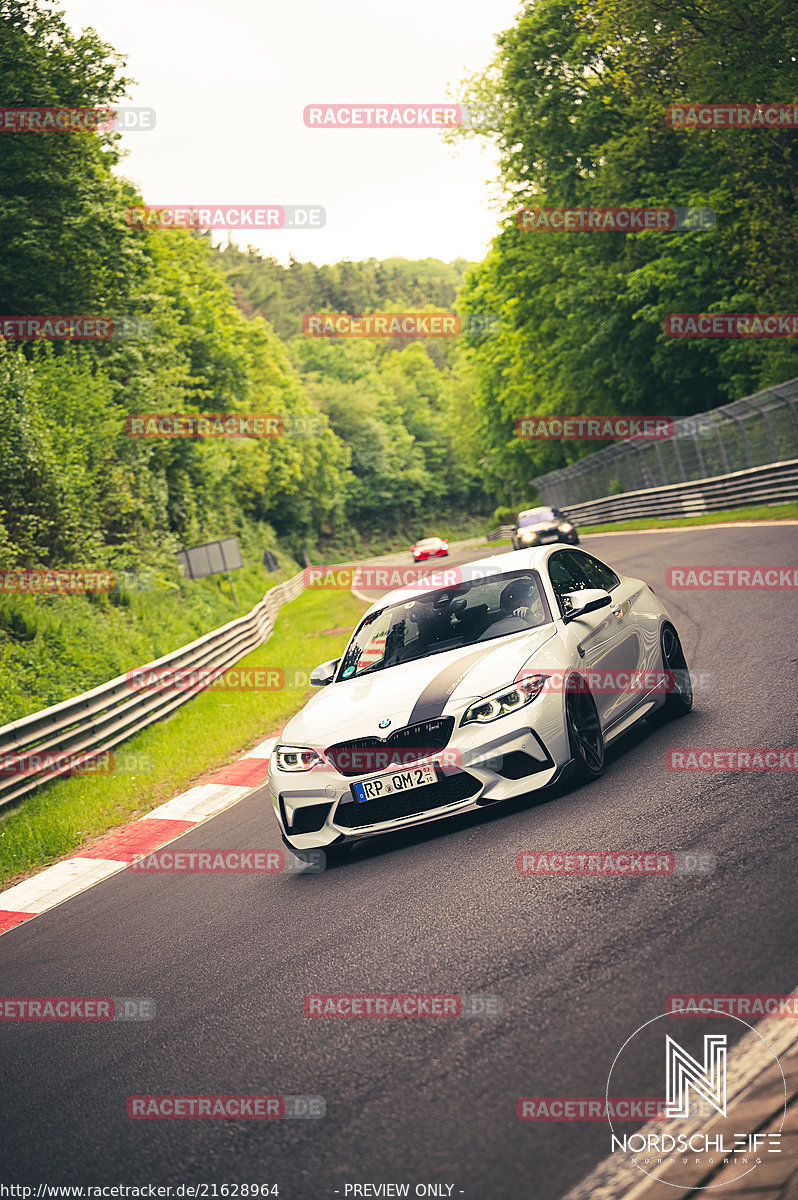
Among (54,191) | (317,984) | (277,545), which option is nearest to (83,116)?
(54,191)

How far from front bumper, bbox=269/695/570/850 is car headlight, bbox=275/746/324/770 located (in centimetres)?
5

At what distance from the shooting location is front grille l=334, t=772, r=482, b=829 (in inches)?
247

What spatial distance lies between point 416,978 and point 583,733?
2574 millimetres

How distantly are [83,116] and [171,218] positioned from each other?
10.9m

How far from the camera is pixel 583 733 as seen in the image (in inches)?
265

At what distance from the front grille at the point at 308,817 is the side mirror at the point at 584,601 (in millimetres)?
2032

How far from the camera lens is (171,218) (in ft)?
123

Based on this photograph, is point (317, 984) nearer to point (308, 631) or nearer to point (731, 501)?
point (308, 631)

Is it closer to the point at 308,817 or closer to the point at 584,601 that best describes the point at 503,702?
the point at 584,601
